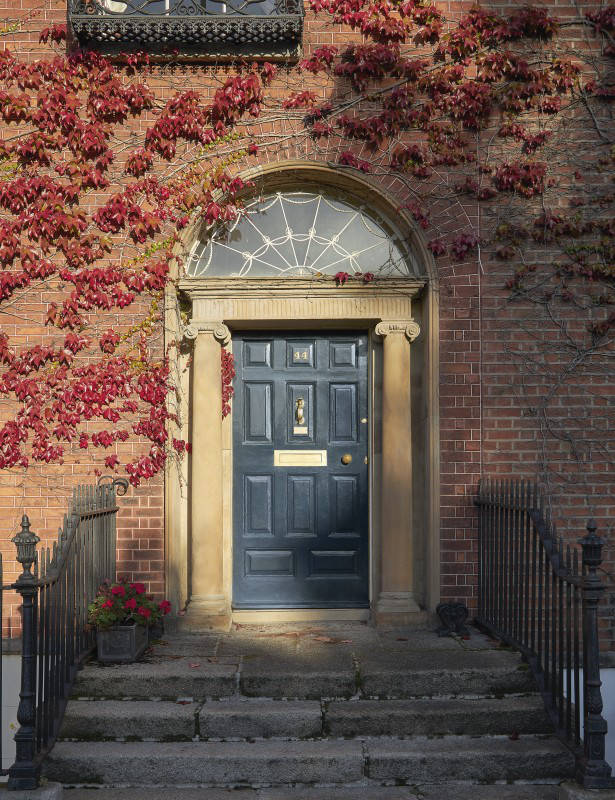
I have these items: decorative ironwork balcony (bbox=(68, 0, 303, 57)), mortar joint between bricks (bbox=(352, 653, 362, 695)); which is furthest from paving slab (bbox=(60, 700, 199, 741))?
decorative ironwork balcony (bbox=(68, 0, 303, 57))

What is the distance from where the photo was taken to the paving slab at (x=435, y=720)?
4574mm

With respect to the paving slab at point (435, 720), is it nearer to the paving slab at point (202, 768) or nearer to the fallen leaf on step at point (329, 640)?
the paving slab at point (202, 768)

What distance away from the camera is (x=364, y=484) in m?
6.43

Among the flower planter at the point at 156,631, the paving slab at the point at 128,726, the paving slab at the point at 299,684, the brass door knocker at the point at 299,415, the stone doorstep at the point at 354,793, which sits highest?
the brass door knocker at the point at 299,415

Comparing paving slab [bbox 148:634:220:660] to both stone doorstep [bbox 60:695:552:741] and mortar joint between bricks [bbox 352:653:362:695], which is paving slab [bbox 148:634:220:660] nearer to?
stone doorstep [bbox 60:695:552:741]

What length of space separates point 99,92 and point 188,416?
8.11ft

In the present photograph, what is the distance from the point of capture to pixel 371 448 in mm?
6367

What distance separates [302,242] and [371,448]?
1668mm

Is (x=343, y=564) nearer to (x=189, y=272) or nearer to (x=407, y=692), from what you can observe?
(x=407, y=692)

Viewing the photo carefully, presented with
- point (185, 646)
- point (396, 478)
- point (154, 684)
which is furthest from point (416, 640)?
point (154, 684)

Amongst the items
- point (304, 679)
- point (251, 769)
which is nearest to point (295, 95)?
point (304, 679)

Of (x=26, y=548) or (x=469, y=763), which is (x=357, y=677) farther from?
(x=26, y=548)

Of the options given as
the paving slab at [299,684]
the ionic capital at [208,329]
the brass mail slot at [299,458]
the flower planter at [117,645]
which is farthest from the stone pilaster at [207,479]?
the paving slab at [299,684]

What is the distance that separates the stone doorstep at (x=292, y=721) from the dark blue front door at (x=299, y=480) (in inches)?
69.4
